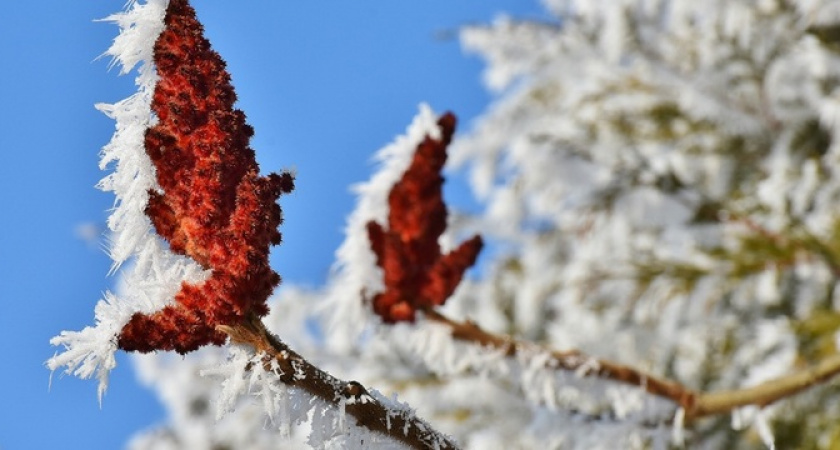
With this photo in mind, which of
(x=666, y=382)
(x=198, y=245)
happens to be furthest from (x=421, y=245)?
(x=198, y=245)

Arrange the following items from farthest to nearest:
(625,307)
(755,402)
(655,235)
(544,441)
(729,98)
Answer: (655,235)
(729,98)
(625,307)
(544,441)
(755,402)

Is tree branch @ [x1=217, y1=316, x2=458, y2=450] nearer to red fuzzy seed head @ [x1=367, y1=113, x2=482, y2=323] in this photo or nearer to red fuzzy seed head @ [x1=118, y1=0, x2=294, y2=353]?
red fuzzy seed head @ [x1=118, y1=0, x2=294, y2=353]

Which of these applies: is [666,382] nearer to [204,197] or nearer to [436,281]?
[436,281]

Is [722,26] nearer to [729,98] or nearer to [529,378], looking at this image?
[729,98]

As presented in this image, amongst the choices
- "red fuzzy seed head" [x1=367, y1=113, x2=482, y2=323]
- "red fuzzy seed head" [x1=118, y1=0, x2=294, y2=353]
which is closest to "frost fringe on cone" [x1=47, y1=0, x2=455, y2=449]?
"red fuzzy seed head" [x1=118, y1=0, x2=294, y2=353]

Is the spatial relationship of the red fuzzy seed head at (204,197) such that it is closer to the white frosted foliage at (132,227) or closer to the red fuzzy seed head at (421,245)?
the white frosted foliage at (132,227)

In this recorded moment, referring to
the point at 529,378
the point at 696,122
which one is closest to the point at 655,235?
the point at 696,122
